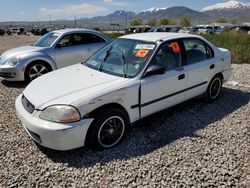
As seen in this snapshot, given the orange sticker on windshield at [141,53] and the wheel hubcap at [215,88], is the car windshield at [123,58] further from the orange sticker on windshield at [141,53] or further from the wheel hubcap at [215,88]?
the wheel hubcap at [215,88]

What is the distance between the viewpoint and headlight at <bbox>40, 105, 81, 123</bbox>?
3.07 meters

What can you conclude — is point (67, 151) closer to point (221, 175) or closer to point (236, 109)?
point (221, 175)

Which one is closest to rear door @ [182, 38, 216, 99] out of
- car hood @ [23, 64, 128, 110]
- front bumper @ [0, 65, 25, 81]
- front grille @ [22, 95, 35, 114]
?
car hood @ [23, 64, 128, 110]

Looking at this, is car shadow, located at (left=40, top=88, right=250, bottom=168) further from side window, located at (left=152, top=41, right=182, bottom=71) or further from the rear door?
side window, located at (left=152, top=41, right=182, bottom=71)

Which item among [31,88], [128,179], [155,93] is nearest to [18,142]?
[31,88]

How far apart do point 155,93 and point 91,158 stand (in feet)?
4.50

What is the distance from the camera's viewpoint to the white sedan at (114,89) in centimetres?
312

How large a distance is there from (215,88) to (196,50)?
1.06 metres

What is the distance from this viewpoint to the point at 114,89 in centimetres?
341

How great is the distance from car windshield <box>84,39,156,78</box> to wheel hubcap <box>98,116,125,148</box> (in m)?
0.69

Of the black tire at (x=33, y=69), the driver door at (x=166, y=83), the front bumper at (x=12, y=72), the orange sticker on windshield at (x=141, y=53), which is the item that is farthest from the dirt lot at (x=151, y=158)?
the black tire at (x=33, y=69)

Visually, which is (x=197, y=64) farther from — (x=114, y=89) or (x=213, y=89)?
(x=114, y=89)

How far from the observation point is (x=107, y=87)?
3418 mm

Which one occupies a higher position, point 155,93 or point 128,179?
point 155,93
